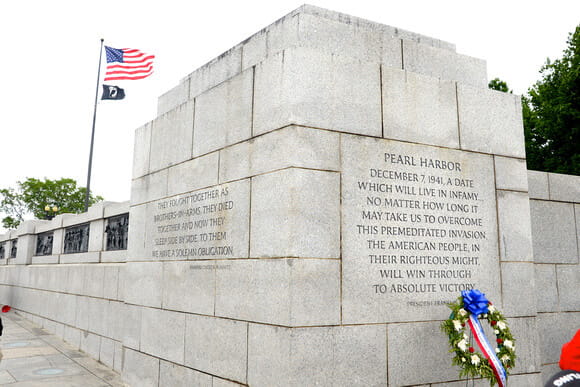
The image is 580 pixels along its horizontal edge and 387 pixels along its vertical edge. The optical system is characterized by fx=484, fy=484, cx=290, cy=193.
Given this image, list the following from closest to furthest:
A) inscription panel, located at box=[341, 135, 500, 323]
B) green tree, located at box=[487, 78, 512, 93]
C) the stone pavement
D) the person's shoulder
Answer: the person's shoulder, inscription panel, located at box=[341, 135, 500, 323], the stone pavement, green tree, located at box=[487, 78, 512, 93]

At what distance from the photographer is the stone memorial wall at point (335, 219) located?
5.36m

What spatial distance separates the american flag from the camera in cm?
2003

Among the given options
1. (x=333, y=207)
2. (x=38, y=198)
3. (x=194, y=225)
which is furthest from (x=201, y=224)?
(x=38, y=198)

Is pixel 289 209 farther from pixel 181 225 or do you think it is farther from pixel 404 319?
pixel 181 225

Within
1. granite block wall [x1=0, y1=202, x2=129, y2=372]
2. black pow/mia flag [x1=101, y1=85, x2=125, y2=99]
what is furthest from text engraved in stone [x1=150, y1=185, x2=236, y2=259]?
black pow/mia flag [x1=101, y1=85, x2=125, y2=99]

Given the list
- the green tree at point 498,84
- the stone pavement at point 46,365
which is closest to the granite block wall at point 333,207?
the stone pavement at point 46,365

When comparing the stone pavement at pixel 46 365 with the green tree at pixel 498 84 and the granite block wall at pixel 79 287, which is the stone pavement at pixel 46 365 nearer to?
the granite block wall at pixel 79 287

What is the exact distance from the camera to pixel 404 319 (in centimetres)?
576

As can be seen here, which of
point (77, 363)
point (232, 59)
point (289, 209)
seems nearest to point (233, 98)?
point (232, 59)

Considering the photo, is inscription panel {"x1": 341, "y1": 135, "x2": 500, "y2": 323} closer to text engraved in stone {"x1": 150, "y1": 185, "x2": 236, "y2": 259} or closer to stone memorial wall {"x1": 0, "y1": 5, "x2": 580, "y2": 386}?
stone memorial wall {"x1": 0, "y1": 5, "x2": 580, "y2": 386}

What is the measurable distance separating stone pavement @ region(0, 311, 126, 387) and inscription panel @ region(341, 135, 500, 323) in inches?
220

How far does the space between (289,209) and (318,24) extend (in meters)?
2.49

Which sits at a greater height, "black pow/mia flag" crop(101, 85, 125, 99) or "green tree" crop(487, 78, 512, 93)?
"green tree" crop(487, 78, 512, 93)

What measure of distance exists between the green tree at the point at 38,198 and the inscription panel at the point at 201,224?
202 ft
